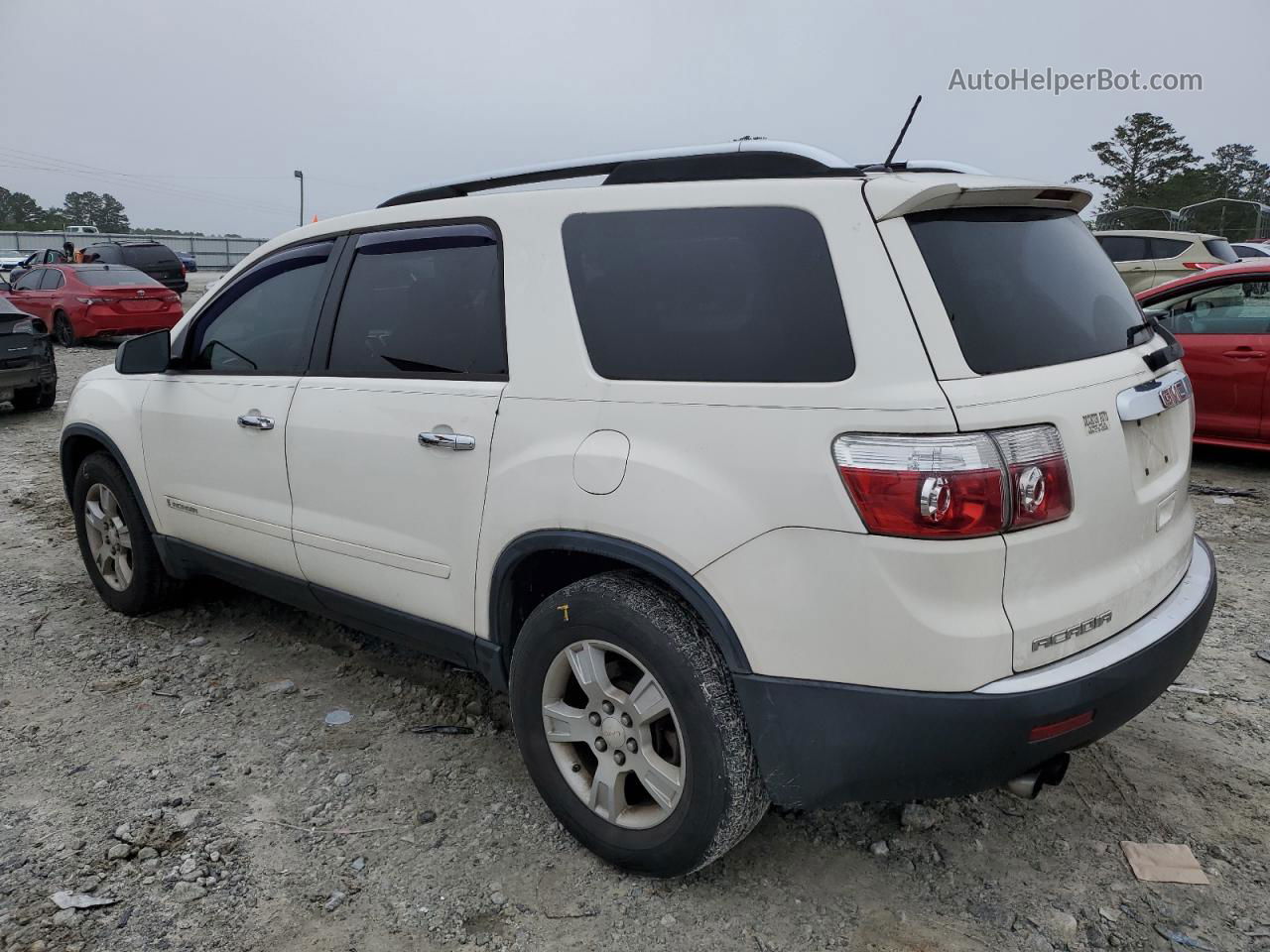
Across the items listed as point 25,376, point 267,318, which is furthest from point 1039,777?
point 25,376

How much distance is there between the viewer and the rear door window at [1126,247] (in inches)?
497

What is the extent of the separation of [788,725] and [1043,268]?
1337 millimetres

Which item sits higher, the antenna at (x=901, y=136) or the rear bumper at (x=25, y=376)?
the antenna at (x=901, y=136)

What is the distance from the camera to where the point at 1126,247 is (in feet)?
→ 42.0

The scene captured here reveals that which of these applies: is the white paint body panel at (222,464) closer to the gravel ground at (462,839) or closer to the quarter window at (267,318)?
the quarter window at (267,318)

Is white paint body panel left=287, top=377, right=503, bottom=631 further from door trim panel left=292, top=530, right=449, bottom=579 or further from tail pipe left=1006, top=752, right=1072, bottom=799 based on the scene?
tail pipe left=1006, top=752, right=1072, bottom=799

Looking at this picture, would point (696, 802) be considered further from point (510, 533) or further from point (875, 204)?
point (875, 204)

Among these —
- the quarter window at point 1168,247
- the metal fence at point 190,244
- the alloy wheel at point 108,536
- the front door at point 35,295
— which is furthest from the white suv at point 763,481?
the metal fence at point 190,244

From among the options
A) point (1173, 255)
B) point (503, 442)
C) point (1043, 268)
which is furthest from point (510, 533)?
point (1173, 255)

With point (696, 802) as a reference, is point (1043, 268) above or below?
above

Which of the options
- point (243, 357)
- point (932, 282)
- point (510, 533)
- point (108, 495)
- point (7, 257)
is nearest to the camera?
point (932, 282)

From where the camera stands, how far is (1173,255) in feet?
40.4

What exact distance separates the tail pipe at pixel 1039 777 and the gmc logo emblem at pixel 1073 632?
29cm

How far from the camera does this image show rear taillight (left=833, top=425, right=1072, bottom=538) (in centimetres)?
199
